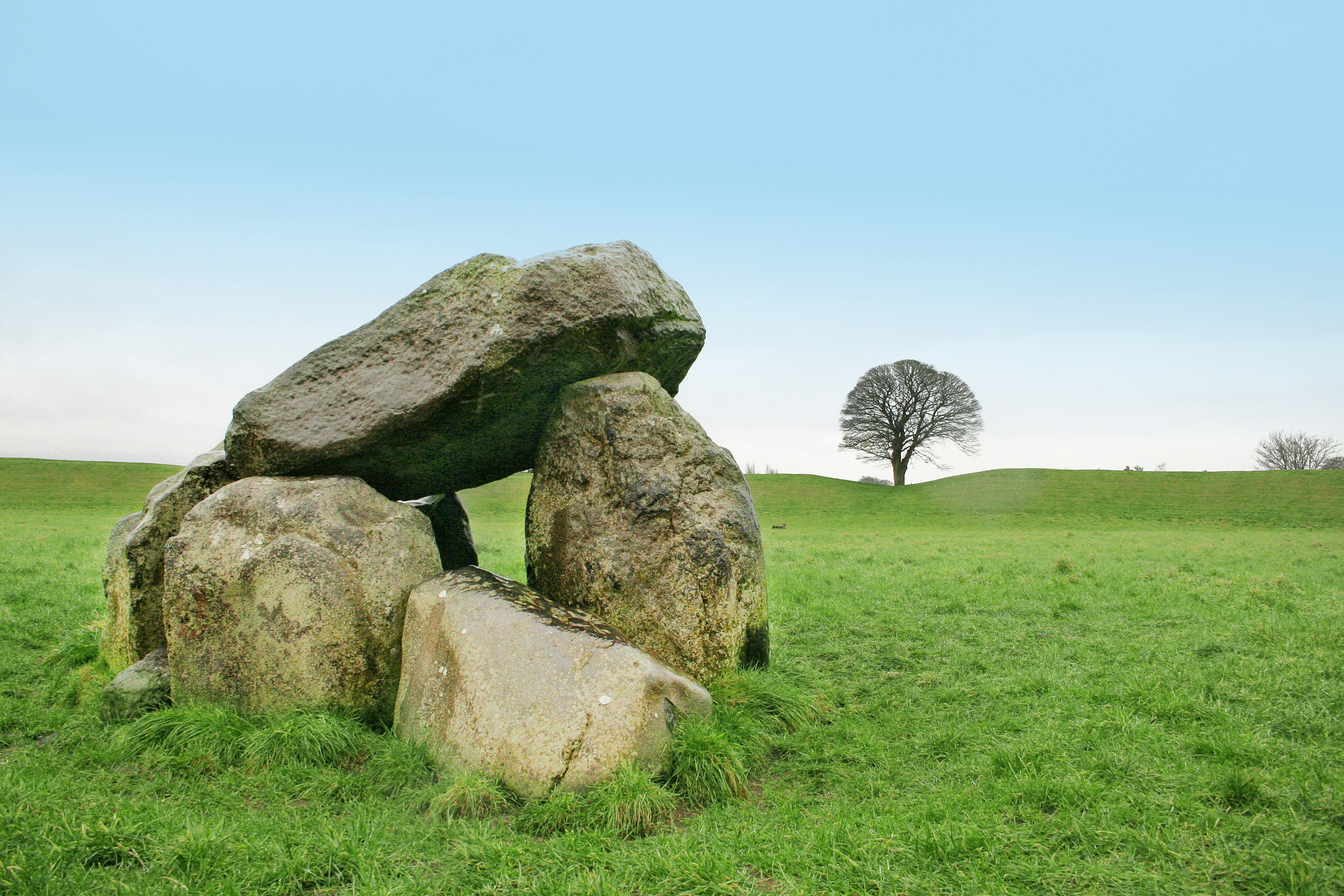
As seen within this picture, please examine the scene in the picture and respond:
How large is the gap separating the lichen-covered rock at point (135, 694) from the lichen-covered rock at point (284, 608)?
0.46 metres

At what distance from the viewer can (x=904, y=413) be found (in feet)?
206

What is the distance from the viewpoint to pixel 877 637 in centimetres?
1129

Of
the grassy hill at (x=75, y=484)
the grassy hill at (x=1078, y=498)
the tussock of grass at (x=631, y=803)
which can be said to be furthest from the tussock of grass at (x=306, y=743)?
the grassy hill at (x=75, y=484)

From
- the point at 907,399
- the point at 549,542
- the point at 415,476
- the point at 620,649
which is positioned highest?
the point at 907,399

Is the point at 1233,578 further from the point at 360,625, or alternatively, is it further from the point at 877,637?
the point at 360,625

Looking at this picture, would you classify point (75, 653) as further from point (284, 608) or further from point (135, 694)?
point (284, 608)

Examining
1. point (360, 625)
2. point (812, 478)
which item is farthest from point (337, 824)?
point (812, 478)

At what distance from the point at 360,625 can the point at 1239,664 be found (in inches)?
361

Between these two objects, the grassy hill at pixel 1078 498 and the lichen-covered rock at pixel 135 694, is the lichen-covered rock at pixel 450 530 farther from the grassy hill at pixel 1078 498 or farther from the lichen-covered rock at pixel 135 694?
the grassy hill at pixel 1078 498

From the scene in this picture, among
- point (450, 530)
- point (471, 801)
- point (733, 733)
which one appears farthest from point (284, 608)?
point (733, 733)

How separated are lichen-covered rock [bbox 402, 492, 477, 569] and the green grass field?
12.5ft

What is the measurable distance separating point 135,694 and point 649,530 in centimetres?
517

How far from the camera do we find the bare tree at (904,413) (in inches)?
2418

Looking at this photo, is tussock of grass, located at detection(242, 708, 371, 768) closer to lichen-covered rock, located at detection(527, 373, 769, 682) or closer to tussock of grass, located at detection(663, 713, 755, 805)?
lichen-covered rock, located at detection(527, 373, 769, 682)
